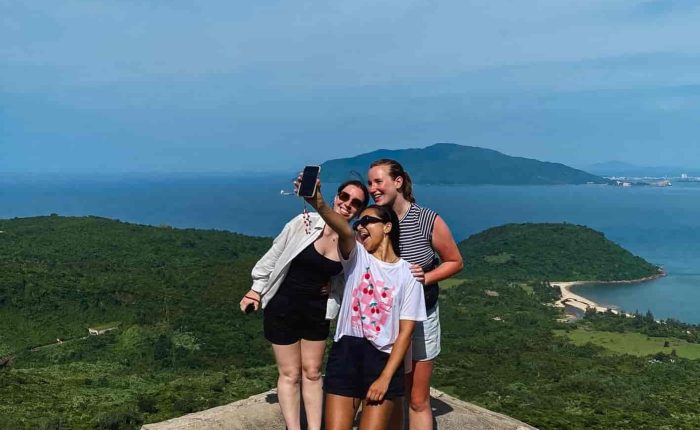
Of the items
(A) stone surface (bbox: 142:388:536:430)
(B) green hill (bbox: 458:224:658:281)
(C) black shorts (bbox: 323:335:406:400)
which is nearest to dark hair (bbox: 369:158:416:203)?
(C) black shorts (bbox: 323:335:406:400)

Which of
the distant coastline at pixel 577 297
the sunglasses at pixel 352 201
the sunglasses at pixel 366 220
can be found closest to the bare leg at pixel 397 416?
the sunglasses at pixel 366 220

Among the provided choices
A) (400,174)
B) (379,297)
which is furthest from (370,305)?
(400,174)

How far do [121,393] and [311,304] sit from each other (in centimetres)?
1663

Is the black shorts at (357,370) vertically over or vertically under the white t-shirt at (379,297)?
under

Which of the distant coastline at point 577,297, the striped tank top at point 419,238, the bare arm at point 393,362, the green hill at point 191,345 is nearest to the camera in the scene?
the bare arm at point 393,362

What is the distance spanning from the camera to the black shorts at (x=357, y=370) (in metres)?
3.19

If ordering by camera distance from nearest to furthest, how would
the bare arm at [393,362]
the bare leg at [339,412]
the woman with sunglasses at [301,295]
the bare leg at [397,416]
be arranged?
the bare arm at [393,362]
the bare leg at [339,412]
the bare leg at [397,416]
the woman with sunglasses at [301,295]

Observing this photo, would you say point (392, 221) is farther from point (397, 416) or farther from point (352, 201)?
point (397, 416)

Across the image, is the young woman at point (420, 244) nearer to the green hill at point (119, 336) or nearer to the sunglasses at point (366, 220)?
the sunglasses at point (366, 220)

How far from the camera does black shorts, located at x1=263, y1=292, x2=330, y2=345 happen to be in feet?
11.8

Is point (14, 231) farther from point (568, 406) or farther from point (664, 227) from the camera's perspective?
point (664, 227)

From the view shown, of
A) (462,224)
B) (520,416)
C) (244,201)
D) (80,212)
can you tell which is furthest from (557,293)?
(244,201)

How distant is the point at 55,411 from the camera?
13.8 meters

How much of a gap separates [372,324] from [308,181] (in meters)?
0.87
